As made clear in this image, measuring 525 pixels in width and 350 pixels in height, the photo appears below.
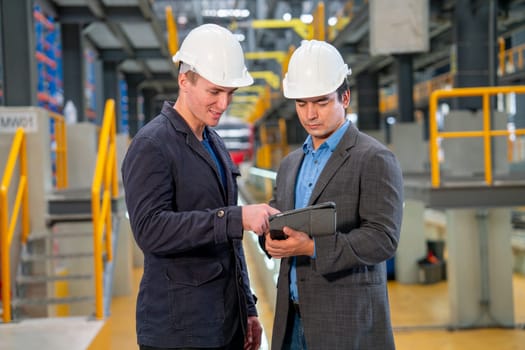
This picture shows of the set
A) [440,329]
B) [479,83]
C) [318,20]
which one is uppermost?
[318,20]

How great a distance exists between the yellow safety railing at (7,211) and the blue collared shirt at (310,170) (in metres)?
3.22

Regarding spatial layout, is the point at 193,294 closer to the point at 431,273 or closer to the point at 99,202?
the point at 99,202

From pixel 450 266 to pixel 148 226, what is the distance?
21.0ft

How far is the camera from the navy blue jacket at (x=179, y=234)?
1997 mm

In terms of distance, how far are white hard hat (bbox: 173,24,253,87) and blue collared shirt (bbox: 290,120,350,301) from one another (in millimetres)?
376

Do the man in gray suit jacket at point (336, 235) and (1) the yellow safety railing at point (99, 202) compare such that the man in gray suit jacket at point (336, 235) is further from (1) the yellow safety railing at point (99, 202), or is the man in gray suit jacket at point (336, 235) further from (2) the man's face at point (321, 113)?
(1) the yellow safety railing at point (99, 202)

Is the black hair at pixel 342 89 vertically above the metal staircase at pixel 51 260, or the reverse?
the black hair at pixel 342 89

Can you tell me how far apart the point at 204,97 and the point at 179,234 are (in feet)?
1.68

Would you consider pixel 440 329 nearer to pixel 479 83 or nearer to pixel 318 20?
pixel 479 83

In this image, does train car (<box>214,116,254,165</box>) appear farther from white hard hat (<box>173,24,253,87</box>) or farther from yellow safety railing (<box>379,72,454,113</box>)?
white hard hat (<box>173,24,253,87</box>)

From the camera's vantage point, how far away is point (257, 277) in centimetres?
991

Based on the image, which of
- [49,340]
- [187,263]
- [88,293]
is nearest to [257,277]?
[88,293]

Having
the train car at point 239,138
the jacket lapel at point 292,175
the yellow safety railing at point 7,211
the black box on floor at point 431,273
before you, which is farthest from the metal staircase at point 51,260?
the train car at point 239,138

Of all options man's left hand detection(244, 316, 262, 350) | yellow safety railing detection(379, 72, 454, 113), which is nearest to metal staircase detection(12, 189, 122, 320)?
man's left hand detection(244, 316, 262, 350)
